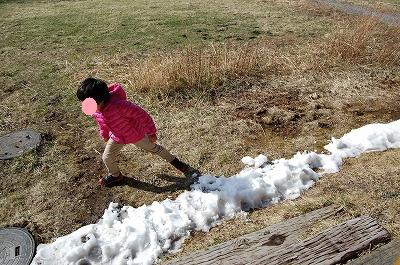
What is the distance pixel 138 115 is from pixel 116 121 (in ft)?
0.65

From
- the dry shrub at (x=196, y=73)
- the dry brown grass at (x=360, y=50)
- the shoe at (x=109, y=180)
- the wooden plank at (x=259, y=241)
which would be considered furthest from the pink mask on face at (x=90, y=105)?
the dry brown grass at (x=360, y=50)

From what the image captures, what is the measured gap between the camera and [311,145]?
4.27 m

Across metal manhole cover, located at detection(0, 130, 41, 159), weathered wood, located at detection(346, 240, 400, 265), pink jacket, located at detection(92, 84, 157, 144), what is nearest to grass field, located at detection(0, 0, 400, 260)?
metal manhole cover, located at detection(0, 130, 41, 159)

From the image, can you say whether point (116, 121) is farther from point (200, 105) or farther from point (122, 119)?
point (200, 105)

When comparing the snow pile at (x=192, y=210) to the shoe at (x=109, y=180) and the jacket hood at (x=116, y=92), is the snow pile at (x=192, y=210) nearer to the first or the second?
the shoe at (x=109, y=180)

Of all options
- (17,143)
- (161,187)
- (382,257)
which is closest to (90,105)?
(161,187)

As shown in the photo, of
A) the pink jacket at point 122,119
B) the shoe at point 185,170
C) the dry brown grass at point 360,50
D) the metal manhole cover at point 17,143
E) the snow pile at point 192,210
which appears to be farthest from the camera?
the dry brown grass at point 360,50

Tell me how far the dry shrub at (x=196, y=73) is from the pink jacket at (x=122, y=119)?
189cm

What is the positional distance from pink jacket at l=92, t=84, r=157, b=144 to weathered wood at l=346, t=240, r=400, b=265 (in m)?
1.98

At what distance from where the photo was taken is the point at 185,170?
3895mm

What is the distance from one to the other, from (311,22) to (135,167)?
6.76 meters

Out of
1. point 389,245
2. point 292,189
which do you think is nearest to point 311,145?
point 292,189

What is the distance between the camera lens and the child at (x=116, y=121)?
10.3 ft

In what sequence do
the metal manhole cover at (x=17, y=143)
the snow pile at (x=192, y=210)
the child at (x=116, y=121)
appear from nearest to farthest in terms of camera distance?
the snow pile at (x=192, y=210), the child at (x=116, y=121), the metal manhole cover at (x=17, y=143)
